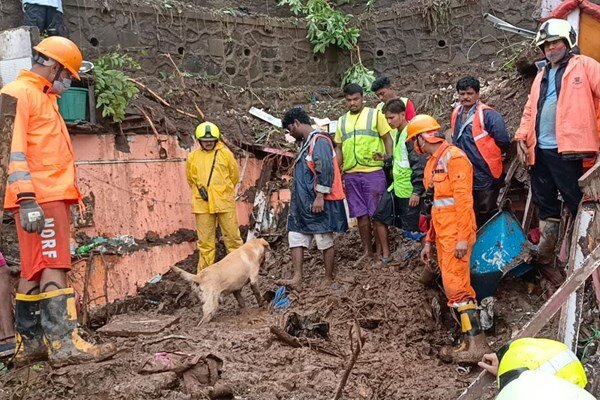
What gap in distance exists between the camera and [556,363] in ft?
8.29

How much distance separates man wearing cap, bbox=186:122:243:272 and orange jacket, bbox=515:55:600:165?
13.8ft

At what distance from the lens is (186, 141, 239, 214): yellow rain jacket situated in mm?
8211

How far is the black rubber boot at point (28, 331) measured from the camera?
464cm

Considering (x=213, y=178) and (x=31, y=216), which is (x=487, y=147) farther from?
(x=31, y=216)

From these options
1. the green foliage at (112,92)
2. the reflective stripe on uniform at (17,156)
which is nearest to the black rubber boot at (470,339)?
the reflective stripe on uniform at (17,156)

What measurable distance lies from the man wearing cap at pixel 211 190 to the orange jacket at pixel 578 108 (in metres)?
4.19

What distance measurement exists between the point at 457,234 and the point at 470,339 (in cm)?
91

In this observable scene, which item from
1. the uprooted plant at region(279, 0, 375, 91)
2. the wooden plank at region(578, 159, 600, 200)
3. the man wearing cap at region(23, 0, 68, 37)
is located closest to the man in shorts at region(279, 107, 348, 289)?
the wooden plank at region(578, 159, 600, 200)

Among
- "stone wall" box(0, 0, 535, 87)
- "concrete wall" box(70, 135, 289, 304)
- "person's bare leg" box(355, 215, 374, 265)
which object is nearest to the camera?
"person's bare leg" box(355, 215, 374, 265)

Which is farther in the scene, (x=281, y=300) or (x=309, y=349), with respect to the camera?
(x=281, y=300)

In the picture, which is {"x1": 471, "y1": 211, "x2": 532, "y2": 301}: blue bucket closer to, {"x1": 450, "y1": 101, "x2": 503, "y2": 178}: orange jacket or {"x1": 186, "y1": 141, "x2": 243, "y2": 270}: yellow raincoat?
{"x1": 450, "y1": 101, "x2": 503, "y2": 178}: orange jacket

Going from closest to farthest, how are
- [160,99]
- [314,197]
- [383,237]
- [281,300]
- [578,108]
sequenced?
[578,108] < [281,300] < [314,197] < [383,237] < [160,99]

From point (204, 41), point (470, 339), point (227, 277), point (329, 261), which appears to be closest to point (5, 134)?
point (227, 277)

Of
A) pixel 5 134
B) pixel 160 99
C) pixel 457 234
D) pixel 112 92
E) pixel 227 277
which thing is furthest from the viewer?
pixel 160 99
